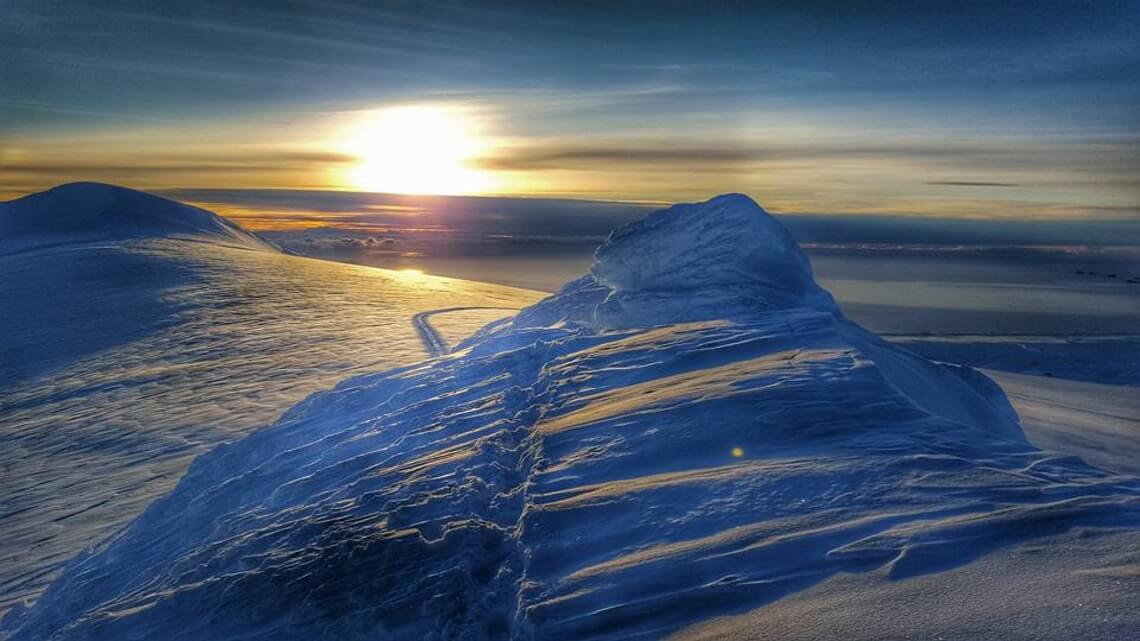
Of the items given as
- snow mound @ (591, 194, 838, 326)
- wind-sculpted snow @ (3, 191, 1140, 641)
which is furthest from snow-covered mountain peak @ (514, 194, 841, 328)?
wind-sculpted snow @ (3, 191, 1140, 641)

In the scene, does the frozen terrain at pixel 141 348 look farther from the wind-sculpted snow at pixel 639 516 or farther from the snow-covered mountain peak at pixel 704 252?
the snow-covered mountain peak at pixel 704 252

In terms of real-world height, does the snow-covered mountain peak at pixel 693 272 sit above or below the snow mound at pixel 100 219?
below

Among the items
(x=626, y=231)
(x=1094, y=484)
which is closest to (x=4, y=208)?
(x=626, y=231)

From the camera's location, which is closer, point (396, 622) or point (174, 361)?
point (396, 622)

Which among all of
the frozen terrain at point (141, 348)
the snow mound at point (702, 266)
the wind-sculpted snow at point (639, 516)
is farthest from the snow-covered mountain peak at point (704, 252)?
the frozen terrain at point (141, 348)

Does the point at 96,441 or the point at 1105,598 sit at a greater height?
the point at 1105,598

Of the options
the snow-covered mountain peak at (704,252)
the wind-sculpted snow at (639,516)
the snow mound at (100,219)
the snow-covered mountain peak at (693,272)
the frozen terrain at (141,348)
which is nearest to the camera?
the wind-sculpted snow at (639,516)

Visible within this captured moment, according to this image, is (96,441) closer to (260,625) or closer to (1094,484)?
(260,625)

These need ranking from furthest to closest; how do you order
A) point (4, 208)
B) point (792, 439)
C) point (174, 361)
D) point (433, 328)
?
point (4, 208), point (433, 328), point (174, 361), point (792, 439)
